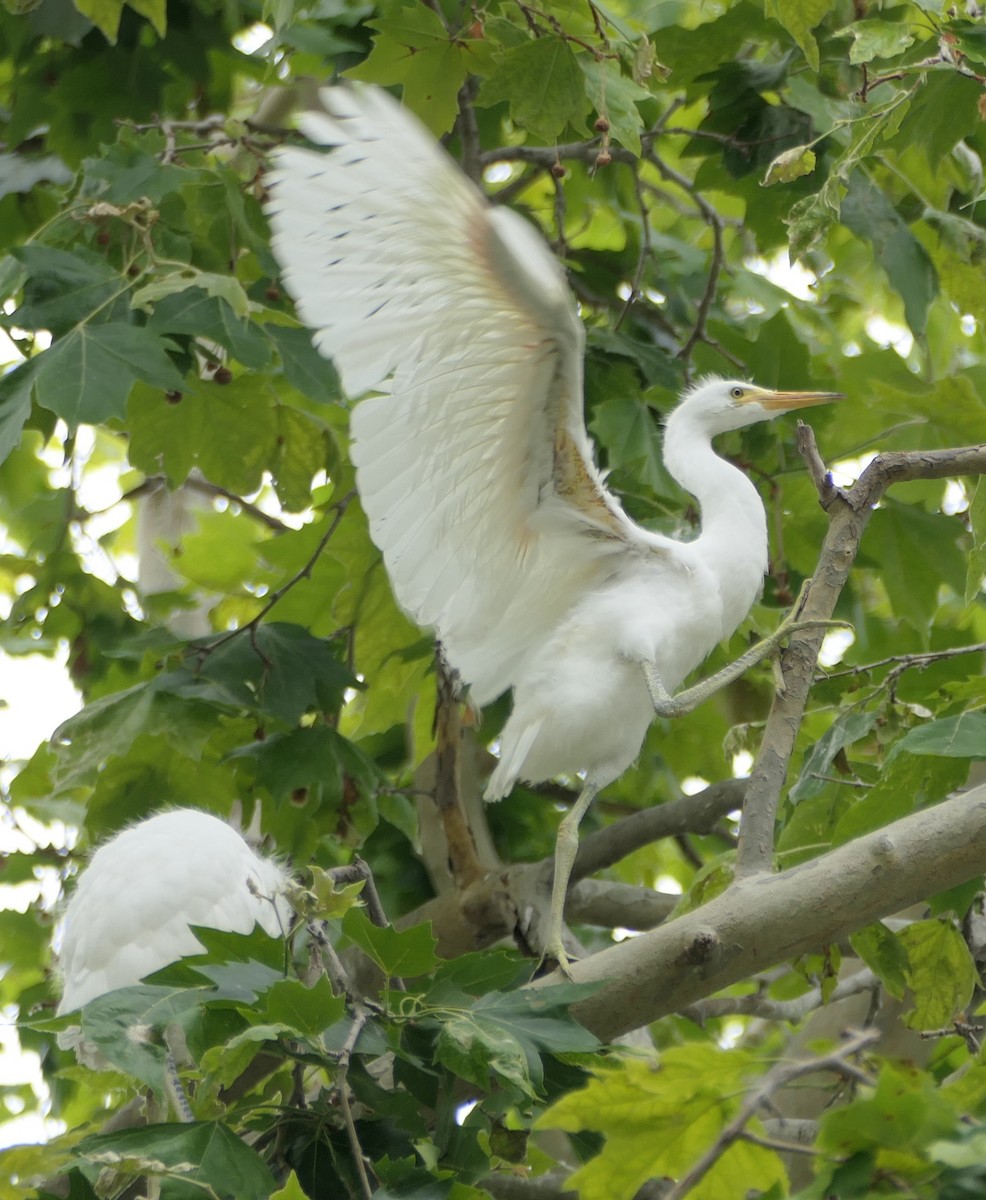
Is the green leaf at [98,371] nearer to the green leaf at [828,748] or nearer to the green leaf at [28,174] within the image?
the green leaf at [28,174]

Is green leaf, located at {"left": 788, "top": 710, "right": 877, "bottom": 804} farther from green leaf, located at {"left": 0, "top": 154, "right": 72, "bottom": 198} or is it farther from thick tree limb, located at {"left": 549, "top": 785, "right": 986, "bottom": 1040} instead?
green leaf, located at {"left": 0, "top": 154, "right": 72, "bottom": 198}

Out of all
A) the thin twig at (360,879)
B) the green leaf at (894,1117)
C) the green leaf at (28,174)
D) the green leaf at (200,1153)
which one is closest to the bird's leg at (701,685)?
the thin twig at (360,879)

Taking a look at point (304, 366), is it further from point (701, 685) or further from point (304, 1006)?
point (304, 1006)

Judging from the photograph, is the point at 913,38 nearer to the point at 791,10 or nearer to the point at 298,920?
the point at 791,10

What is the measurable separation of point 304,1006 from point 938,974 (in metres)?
1.18

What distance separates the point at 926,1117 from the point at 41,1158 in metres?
1.07

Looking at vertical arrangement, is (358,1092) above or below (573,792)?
above

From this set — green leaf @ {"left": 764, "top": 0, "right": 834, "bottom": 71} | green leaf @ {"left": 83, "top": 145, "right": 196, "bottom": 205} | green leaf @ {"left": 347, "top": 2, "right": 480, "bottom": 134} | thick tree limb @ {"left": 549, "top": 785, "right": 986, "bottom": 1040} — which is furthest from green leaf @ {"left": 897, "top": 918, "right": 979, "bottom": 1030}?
green leaf @ {"left": 83, "top": 145, "right": 196, "bottom": 205}

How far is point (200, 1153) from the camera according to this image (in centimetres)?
171

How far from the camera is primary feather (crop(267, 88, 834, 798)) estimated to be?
236 cm

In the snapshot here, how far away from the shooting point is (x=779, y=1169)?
1432 millimetres

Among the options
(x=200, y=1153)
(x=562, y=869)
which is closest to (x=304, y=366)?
(x=562, y=869)

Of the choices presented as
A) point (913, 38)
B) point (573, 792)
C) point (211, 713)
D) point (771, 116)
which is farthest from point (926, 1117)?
point (771, 116)

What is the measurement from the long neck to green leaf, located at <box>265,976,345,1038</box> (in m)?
1.40
